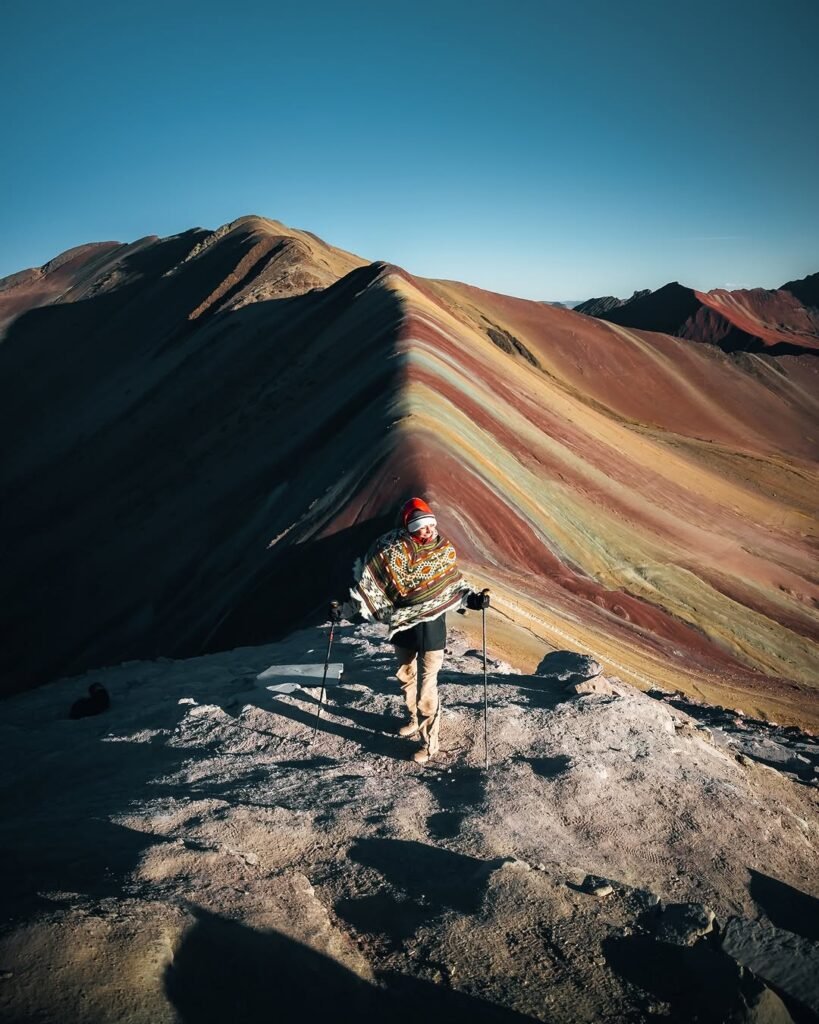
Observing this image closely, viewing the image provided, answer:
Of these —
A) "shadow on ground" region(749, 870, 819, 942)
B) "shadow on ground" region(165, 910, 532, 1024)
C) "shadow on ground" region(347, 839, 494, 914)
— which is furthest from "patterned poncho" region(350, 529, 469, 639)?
"shadow on ground" region(749, 870, 819, 942)

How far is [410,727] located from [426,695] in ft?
1.19

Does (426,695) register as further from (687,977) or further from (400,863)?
(687,977)

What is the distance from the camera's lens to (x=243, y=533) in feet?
62.5

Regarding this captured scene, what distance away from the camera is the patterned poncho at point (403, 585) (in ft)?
18.2

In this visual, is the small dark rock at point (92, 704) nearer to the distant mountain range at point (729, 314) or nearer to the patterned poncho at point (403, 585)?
the patterned poncho at point (403, 585)

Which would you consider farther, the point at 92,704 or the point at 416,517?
the point at 92,704

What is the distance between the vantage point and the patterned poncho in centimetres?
556

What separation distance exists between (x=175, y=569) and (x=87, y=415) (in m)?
24.5

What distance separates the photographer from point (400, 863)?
429 centimetres

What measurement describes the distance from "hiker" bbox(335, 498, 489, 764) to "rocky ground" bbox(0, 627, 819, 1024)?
459mm

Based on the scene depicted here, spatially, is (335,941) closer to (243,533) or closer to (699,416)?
(243,533)

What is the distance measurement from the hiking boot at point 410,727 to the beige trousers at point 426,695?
41mm

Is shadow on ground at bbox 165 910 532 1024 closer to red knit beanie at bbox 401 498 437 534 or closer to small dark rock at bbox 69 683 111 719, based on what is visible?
red knit beanie at bbox 401 498 437 534

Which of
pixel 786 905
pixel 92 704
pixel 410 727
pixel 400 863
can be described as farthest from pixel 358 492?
pixel 786 905
